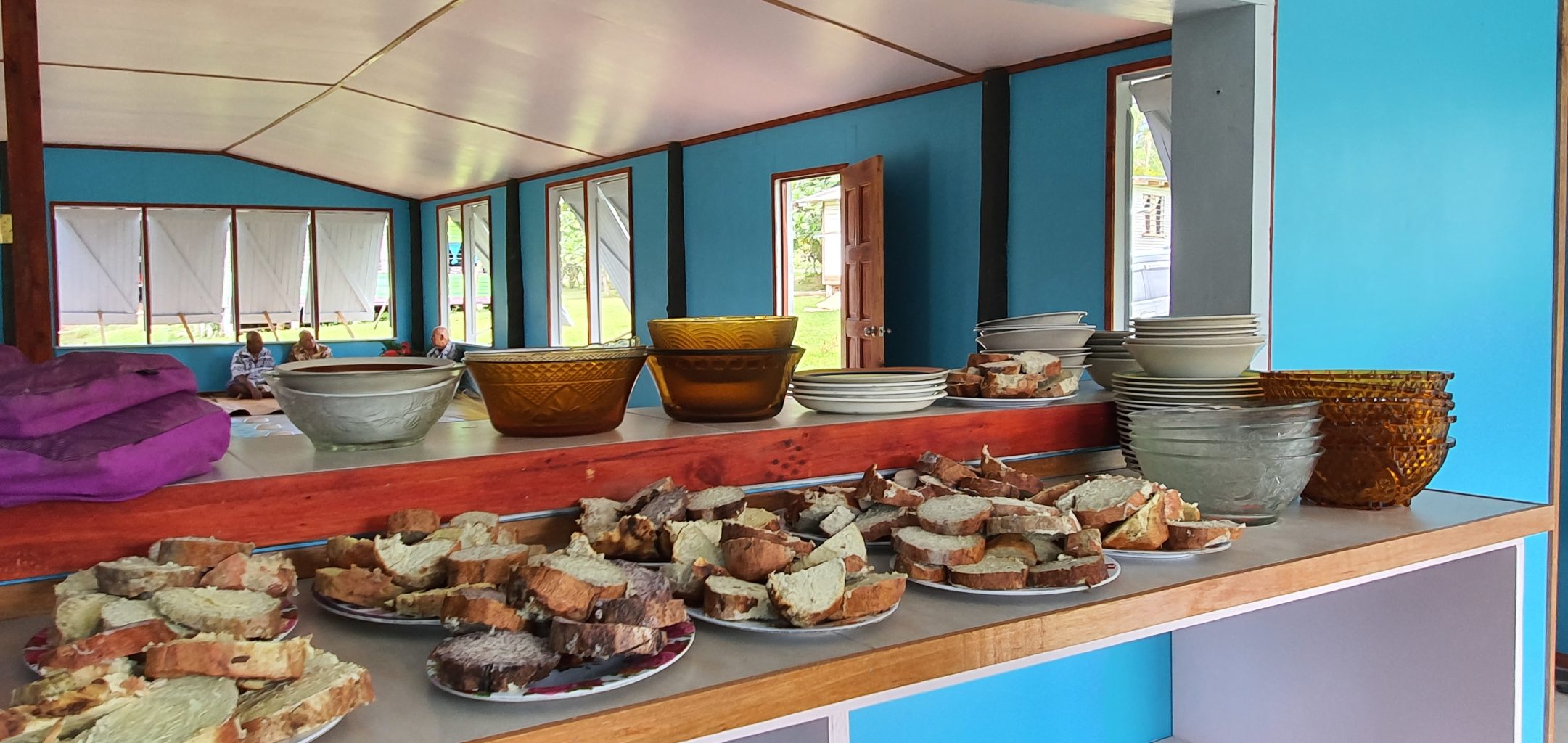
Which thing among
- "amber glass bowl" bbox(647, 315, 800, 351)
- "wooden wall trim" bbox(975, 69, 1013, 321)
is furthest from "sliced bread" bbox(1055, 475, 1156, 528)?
"wooden wall trim" bbox(975, 69, 1013, 321)

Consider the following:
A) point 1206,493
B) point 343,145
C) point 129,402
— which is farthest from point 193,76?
point 1206,493

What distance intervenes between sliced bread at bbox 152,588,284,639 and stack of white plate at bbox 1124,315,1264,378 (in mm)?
1592

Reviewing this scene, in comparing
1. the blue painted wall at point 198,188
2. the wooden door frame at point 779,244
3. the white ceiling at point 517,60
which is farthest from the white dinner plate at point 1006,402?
the blue painted wall at point 198,188

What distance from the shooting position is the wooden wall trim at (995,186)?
17.9 ft

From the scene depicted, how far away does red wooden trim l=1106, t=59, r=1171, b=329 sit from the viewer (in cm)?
484

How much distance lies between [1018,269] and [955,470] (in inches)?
156

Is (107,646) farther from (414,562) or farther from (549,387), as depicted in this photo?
(549,387)

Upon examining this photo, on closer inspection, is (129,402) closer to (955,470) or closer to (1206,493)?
(955,470)

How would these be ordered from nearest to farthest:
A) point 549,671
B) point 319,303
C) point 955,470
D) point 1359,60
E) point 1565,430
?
point 549,671, point 955,470, point 1359,60, point 1565,430, point 319,303

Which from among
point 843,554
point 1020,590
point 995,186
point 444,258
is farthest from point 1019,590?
point 444,258

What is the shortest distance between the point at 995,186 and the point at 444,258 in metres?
8.57

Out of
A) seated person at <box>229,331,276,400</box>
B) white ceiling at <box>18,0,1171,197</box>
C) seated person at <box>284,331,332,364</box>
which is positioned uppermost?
white ceiling at <box>18,0,1171,197</box>

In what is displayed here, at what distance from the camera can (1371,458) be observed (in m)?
1.74

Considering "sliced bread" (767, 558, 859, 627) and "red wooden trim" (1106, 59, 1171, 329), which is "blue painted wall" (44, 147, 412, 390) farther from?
"sliced bread" (767, 558, 859, 627)
